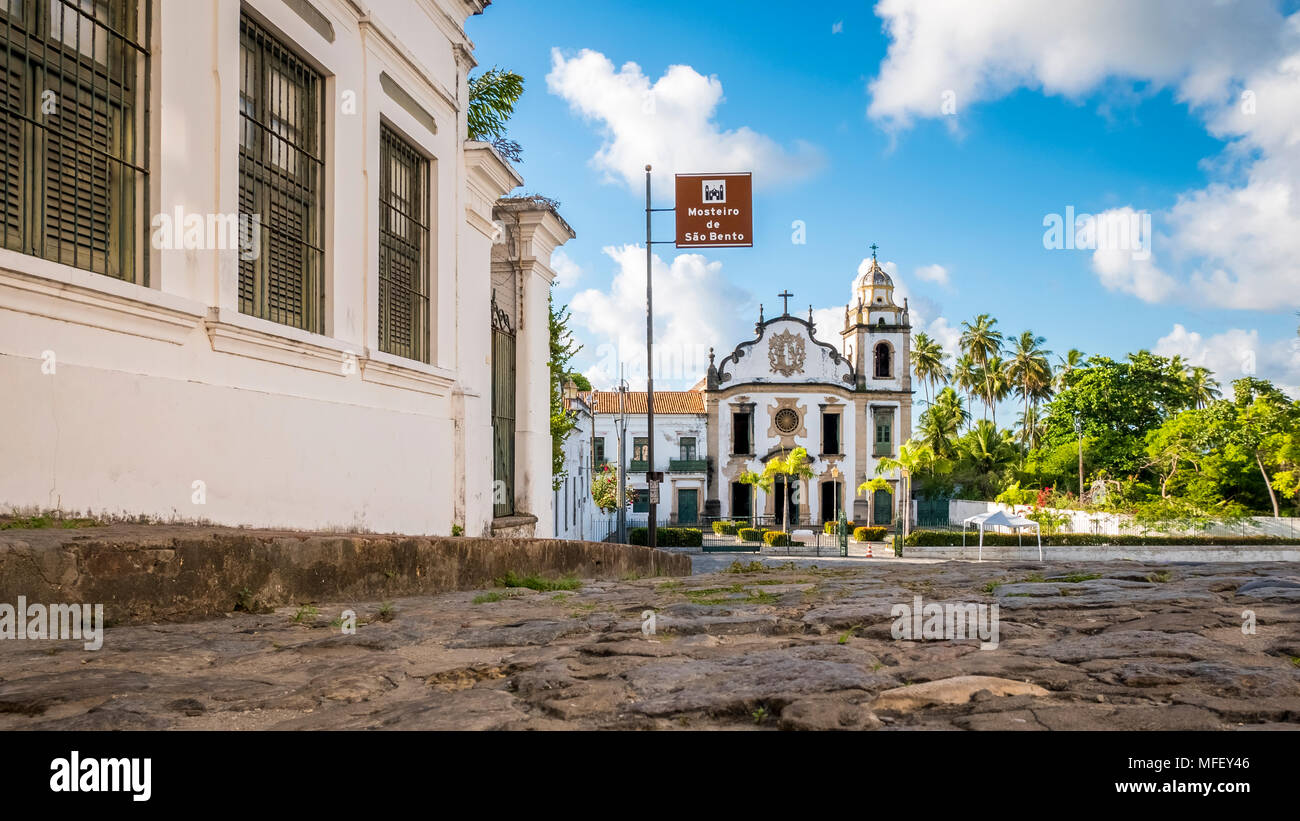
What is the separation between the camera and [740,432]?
45250 mm

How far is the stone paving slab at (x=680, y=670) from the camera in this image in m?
2.38

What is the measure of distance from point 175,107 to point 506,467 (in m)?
6.44

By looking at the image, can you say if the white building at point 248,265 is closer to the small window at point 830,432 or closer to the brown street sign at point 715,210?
the brown street sign at point 715,210

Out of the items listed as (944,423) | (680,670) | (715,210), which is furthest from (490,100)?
(944,423)

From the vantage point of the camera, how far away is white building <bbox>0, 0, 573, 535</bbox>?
14.8 ft

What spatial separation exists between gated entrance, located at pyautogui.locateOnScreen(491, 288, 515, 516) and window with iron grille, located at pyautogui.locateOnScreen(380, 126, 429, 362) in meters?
1.86

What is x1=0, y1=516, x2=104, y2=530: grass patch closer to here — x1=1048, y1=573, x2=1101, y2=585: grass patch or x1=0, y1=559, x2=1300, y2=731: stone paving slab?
x1=0, y1=559, x2=1300, y2=731: stone paving slab

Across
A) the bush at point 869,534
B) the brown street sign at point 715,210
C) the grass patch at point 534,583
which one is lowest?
the bush at point 869,534

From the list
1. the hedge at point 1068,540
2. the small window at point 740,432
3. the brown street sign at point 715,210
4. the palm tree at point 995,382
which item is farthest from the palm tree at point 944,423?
the brown street sign at point 715,210

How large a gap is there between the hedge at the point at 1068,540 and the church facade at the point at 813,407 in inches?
528

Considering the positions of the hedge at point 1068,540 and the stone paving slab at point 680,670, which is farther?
the hedge at point 1068,540

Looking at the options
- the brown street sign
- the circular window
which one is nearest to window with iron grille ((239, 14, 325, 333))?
the brown street sign

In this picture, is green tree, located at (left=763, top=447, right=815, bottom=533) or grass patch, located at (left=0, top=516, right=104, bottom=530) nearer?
grass patch, located at (left=0, top=516, right=104, bottom=530)

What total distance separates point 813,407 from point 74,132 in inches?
1619
